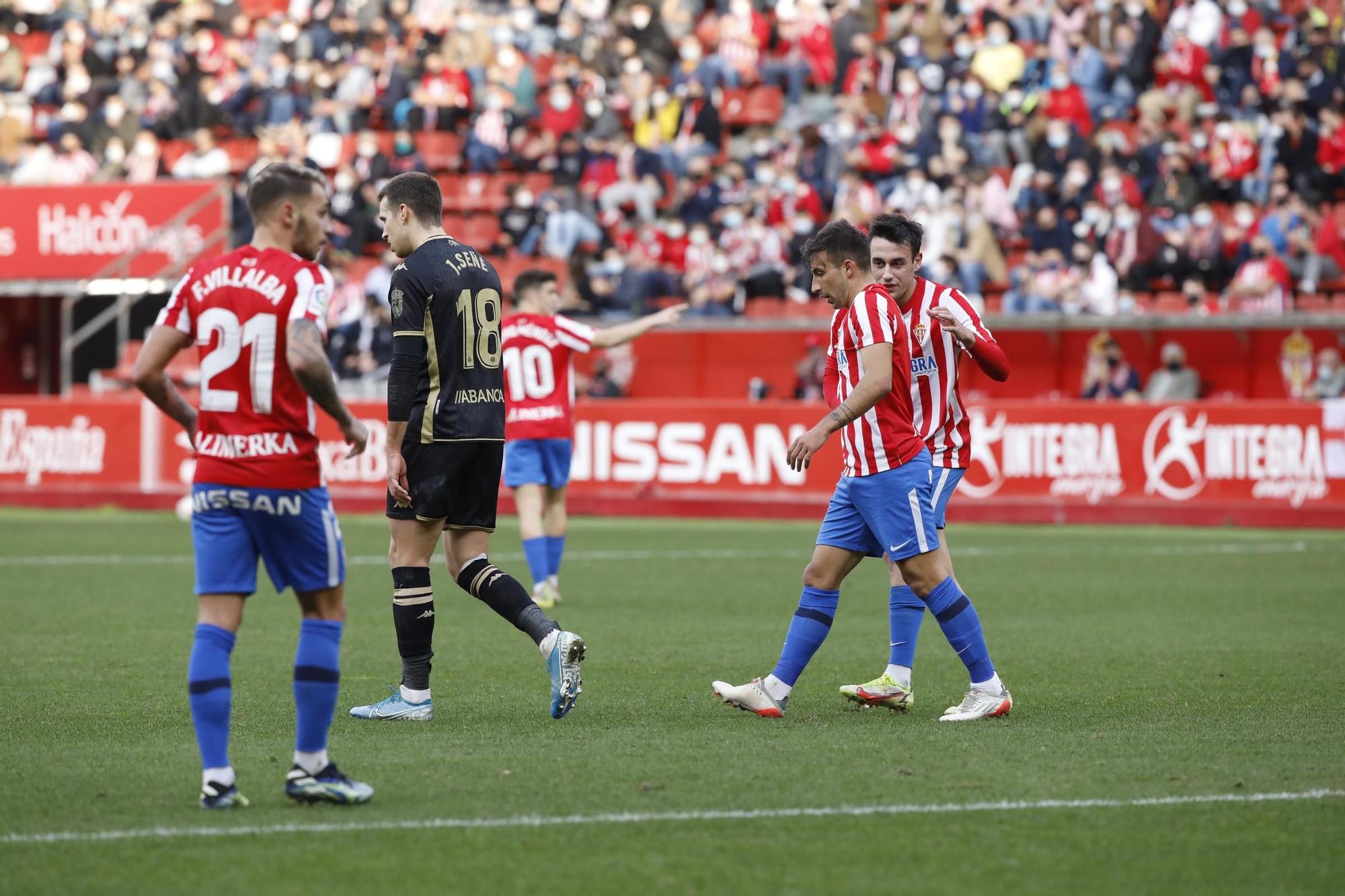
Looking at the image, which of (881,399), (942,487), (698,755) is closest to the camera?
(698,755)

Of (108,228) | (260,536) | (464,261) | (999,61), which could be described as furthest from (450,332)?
(108,228)

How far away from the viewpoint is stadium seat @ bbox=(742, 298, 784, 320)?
2455 cm

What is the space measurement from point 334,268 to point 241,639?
17368 millimetres

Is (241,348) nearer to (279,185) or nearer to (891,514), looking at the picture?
(279,185)

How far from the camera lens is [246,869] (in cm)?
520

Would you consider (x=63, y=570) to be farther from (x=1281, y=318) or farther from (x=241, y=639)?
(x=1281, y=318)

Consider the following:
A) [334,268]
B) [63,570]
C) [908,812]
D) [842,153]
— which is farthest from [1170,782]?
[334,268]

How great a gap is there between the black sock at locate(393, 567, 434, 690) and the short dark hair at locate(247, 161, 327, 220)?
2487 mm

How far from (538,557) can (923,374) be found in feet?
16.6

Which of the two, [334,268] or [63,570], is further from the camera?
[334,268]

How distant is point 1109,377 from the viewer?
886 inches

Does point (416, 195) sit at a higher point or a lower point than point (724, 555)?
higher

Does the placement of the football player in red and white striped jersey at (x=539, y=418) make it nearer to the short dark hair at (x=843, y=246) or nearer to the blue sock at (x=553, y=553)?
the blue sock at (x=553, y=553)

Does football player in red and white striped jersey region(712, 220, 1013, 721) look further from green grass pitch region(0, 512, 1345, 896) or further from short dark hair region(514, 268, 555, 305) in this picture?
short dark hair region(514, 268, 555, 305)
